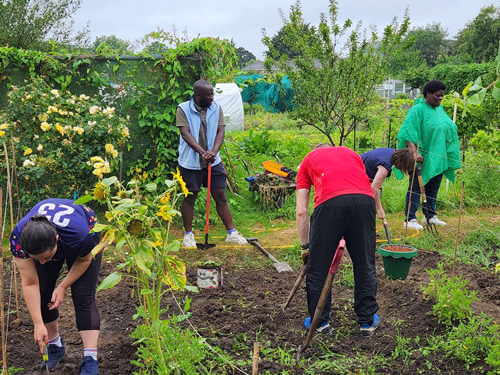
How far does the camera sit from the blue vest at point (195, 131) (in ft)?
17.8

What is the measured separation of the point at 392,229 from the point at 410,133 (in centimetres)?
117

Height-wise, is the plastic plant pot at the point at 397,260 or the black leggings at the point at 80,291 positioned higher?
the black leggings at the point at 80,291

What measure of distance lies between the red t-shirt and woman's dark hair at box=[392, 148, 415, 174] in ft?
4.13

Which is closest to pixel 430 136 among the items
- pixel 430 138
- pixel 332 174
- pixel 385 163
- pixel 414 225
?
pixel 430 138

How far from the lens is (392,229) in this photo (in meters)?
6.19

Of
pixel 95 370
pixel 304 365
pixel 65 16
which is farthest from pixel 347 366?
pixel 65 16

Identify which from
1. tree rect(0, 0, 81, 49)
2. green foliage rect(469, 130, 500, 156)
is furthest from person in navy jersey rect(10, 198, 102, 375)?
tree rect(0, 0, 81, 49)

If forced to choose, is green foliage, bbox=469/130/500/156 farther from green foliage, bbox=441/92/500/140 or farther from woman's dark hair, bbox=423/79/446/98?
woman's dark hair, bbox=423/79/446/98

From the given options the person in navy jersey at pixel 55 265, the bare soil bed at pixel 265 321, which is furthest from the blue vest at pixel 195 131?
the person in navy jersey at pixel 55 265

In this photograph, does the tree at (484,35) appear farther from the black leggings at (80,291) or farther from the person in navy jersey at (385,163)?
the black leggings at (80,291)

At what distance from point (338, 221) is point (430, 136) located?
3.16 meters

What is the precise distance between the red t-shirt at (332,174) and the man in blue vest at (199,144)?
6.47 ft

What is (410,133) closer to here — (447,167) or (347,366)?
(447,167)

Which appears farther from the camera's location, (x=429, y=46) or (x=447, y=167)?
(x=429, y=46)
